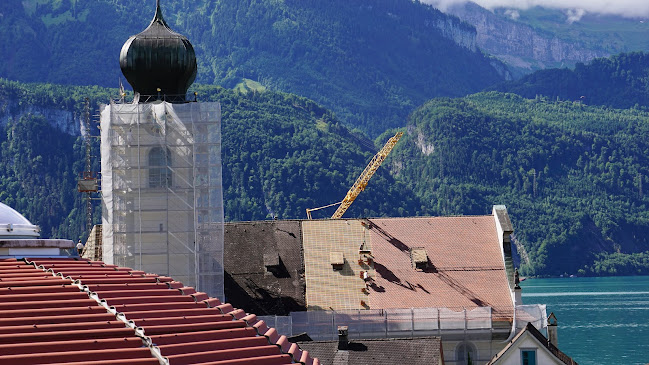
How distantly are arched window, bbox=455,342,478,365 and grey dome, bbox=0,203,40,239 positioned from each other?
117 feet

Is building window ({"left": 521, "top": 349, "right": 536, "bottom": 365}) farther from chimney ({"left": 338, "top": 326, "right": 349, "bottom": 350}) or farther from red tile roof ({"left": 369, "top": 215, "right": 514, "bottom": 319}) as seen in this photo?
chimney ({"left": 338, "top": 326, "right": 349, "bottom": 350})

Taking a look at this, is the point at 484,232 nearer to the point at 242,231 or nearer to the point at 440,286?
the point at 440,286

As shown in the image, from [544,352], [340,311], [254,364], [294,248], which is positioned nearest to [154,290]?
[254,364]

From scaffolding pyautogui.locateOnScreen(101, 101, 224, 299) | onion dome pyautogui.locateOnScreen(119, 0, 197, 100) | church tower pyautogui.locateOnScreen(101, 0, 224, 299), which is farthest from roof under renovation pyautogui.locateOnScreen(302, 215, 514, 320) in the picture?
onion dome pyautogui.locateOnScreen(119, 0, 197, 100)

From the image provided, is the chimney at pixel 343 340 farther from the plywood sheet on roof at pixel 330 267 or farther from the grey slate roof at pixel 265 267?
the grey slate roof at pixel 265 267

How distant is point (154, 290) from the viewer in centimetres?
3550

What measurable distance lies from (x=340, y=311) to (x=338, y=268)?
4181 millimetres

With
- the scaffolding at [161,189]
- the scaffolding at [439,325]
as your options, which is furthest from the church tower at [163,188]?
the scaffolding at [439,325]

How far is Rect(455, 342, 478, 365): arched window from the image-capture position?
7150 cm

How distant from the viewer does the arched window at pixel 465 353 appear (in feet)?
235

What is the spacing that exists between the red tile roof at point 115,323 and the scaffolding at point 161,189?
38.5 metres

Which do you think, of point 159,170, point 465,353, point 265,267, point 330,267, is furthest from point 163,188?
point 465,353

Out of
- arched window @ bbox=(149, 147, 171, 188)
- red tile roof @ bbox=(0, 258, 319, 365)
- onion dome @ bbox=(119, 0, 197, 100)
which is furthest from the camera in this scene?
onion dome @ bbox=(119, 0, 197, 100)

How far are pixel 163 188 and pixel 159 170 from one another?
938 mm
